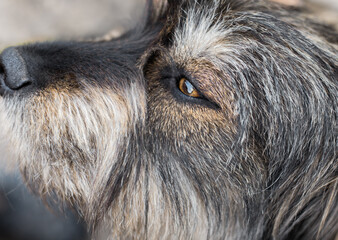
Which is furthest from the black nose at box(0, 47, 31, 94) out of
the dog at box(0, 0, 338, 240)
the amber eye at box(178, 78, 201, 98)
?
the amber eye at box(178, 78, 201, 98)

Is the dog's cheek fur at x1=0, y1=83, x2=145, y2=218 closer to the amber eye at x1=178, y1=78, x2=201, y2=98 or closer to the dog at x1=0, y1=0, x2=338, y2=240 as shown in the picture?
the dog at x1=0, y1=0, x2=338, y2=240

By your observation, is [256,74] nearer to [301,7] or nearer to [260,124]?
[260,124]

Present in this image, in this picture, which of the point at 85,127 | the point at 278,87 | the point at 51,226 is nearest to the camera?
the point at 278,87

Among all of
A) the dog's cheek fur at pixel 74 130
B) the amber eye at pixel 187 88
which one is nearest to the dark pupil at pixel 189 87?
the amber eye at pixel 187 88

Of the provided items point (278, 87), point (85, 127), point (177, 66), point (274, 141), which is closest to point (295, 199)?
point (274, 141)

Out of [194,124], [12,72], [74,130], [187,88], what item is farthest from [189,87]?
[12,72]

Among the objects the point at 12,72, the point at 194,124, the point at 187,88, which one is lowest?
the point at 194,124

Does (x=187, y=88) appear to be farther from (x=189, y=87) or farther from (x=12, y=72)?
(x=12, y=72)

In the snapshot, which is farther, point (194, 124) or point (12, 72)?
point (12, 72)
